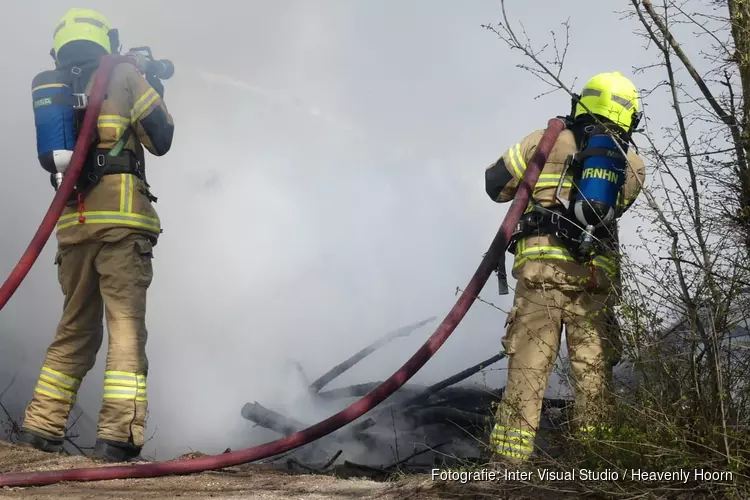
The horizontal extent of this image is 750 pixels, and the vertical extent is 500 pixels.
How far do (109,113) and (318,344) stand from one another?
3092mm

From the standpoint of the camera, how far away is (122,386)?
432cm

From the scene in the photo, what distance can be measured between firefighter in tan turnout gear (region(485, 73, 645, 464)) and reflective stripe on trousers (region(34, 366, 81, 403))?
7.35 feet

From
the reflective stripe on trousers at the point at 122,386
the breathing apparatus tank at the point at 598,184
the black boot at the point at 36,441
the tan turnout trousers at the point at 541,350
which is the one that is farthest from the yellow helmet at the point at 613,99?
the black boot at the point at 36,441

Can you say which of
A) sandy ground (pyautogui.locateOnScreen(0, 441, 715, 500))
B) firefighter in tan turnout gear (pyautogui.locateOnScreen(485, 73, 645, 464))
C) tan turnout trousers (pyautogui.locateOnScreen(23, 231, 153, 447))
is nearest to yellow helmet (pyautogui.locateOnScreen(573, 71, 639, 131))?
firefighter in tan turnout gear (pyautogui.locateOnScreen(485, 73, 645, 464))

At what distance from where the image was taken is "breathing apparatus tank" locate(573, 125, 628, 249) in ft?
12.3

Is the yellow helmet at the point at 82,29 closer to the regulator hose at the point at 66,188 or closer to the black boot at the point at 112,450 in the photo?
the regulator hose at the point at 66,188

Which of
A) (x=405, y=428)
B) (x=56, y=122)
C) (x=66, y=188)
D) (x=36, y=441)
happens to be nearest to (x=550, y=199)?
(x=405, y=428)

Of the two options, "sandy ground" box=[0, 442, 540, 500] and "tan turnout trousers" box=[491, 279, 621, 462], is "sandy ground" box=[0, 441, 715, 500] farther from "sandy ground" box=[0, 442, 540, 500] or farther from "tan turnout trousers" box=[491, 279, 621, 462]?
"tan turnout trousers" box=[491, 279, 621, 462]

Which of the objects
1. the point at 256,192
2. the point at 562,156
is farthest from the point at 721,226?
the point at 256,192

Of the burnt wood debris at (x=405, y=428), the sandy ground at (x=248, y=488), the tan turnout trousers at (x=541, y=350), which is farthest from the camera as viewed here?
the burnt wood debris at (x=405, y=428)

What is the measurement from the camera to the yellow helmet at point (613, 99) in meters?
3.90

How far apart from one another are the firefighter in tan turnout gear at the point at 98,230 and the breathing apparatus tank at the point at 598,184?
2.16 meters

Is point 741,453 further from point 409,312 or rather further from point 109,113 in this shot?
point 409,312

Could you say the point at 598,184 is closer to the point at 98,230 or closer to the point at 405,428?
the point at 405,428
